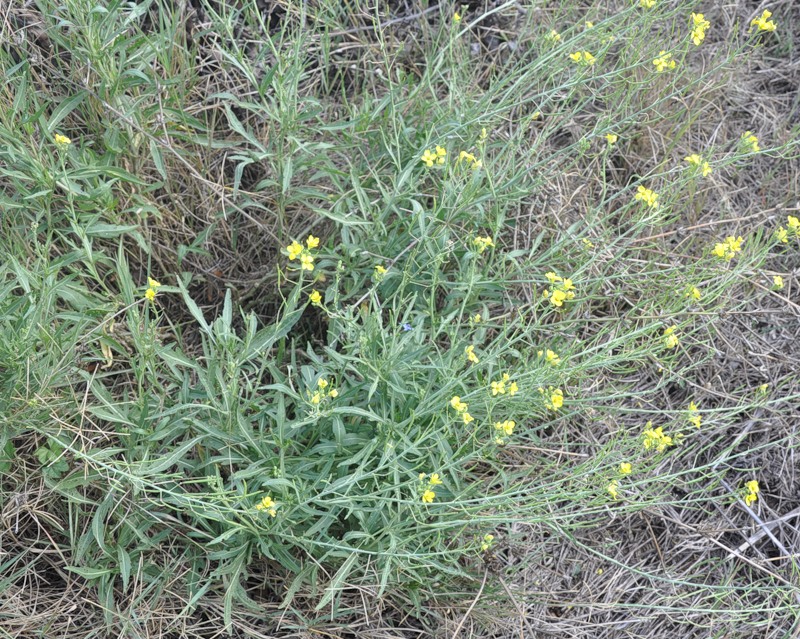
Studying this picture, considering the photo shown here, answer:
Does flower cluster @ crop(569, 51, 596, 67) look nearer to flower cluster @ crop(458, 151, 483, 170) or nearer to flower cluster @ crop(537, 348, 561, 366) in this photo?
flower cluster @ crop(458, 151, 483, 170)

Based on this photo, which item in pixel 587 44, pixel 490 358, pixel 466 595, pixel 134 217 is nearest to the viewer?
pixel 490 358

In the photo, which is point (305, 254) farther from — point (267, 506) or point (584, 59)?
point (584, 59)

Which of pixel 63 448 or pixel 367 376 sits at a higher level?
pixel 367 376

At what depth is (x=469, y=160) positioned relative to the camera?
8.50 ft

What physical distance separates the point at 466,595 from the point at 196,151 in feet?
5.94

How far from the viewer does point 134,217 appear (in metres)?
2.72

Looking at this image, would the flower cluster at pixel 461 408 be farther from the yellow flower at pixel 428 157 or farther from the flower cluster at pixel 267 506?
the yellow flower at pixel 428 157

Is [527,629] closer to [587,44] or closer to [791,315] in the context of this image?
[791,315]

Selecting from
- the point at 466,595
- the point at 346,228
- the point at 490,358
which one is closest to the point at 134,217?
the point at 346,228

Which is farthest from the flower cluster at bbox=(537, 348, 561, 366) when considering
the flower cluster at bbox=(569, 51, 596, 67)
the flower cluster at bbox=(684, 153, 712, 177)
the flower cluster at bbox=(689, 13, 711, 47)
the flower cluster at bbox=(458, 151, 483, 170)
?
the flower cluster at bbox=(689, 13, 711, 47)

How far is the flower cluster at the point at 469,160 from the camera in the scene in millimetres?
Answer: 2403

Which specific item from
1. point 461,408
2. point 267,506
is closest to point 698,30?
point 461,408

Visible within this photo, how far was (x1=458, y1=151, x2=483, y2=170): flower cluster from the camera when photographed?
240 centimetres

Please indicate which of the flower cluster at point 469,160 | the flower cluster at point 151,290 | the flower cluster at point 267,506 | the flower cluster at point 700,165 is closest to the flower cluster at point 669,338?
the flower cluster at point 700,165
